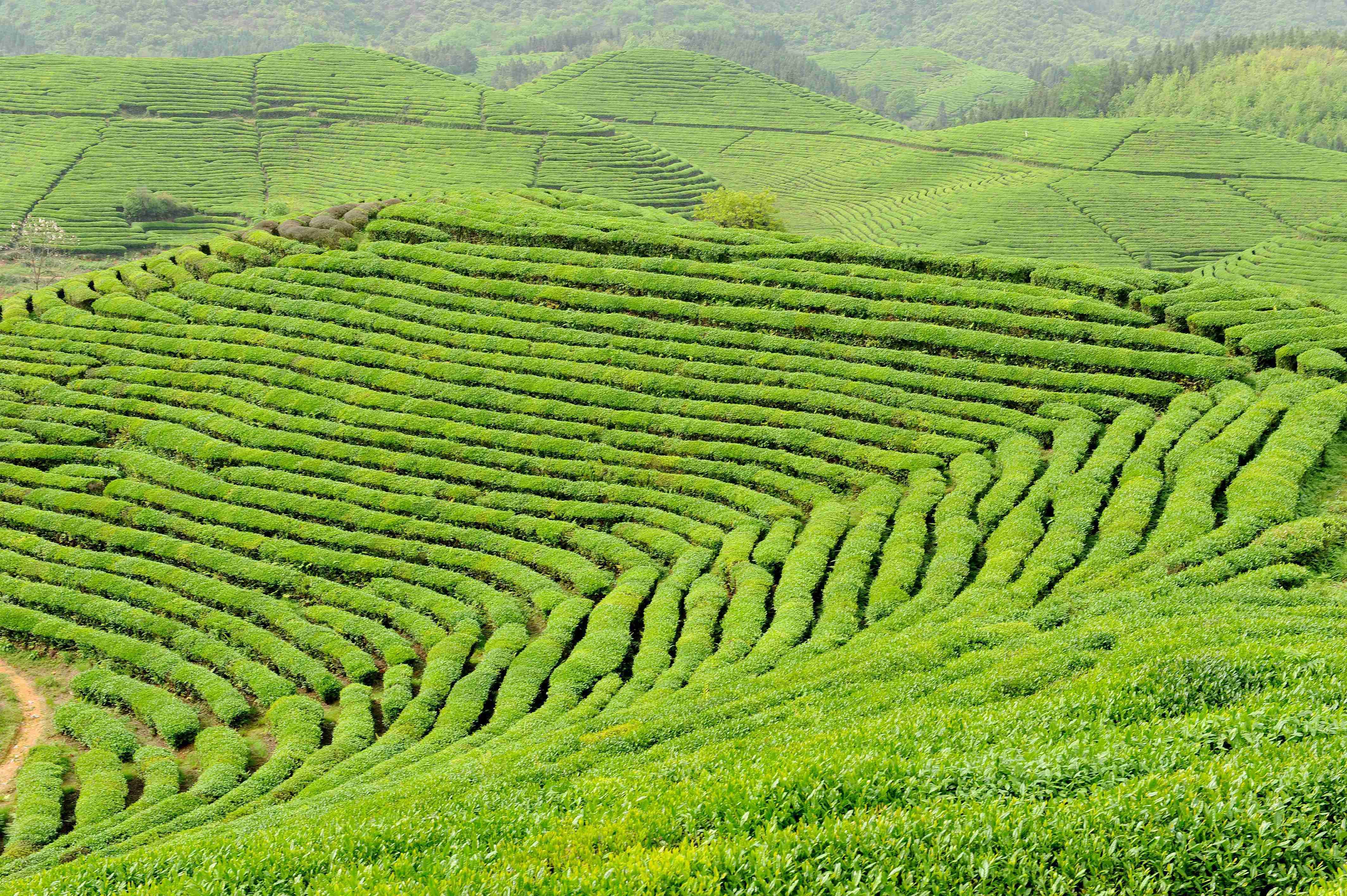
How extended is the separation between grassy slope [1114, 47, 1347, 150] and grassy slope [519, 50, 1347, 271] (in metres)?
32.6

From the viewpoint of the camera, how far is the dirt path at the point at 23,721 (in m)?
28.5

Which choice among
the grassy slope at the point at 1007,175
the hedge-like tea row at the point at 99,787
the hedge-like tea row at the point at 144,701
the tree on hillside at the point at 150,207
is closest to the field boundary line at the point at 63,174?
the tree on hillside at the point at 150,207

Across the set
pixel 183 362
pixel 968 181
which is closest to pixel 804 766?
pixel 183 362

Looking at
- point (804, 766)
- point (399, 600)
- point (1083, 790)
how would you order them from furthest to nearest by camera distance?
point (399, 600) < point (804, 766) < point (1083, 790)

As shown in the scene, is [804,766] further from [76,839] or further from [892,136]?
[892,136]

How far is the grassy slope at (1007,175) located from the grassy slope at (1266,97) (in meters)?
32.6

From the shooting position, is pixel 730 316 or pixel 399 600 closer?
pixel 399 600

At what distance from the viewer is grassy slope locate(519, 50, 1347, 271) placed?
368 feet

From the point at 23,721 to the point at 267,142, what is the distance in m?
127

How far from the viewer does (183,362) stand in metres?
48.0

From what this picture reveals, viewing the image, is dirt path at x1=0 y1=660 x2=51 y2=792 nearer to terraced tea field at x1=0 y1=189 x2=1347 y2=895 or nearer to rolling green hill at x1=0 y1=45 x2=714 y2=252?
terraced tea field at x1=0 y1=189 x2=1347 y2=895

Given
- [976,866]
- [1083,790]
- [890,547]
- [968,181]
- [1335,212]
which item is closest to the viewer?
[976,866]

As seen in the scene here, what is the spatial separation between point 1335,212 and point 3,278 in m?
139

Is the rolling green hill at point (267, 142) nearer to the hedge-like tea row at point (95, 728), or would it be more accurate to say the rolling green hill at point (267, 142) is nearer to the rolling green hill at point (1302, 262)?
the rolling green hill at point (1302, 262)
